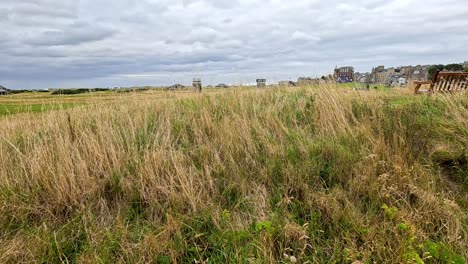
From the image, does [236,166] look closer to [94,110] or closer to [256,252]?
[256,252]

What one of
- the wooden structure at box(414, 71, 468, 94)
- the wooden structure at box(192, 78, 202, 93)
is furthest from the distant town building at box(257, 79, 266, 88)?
the wooden structure at box(414, 71, 468, 94)

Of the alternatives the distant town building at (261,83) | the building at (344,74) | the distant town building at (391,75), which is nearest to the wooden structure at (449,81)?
the distant town building at (391,75)

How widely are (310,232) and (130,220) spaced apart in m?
1.82

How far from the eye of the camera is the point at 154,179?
3.71 meters

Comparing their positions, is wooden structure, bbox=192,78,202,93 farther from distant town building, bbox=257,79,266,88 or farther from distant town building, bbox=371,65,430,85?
distant town building, bbox=371,65,430,85

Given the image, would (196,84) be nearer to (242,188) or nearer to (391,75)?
(242,188)

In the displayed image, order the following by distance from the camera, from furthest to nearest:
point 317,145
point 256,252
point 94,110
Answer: point 94,110 → point 317,145 → point 256,252

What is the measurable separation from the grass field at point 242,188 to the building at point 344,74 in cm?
317

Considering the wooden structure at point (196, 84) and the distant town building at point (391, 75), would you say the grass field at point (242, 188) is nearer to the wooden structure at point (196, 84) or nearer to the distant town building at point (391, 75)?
the wooden structure at point (196, 84)

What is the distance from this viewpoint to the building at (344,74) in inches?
345

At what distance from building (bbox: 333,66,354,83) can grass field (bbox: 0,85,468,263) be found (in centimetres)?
317

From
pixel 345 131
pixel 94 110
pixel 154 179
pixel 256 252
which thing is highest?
pixel 94 110

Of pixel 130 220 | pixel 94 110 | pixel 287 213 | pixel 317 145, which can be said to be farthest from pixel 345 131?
pixel 94 110

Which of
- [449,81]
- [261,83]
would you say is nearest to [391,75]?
[449,81]
